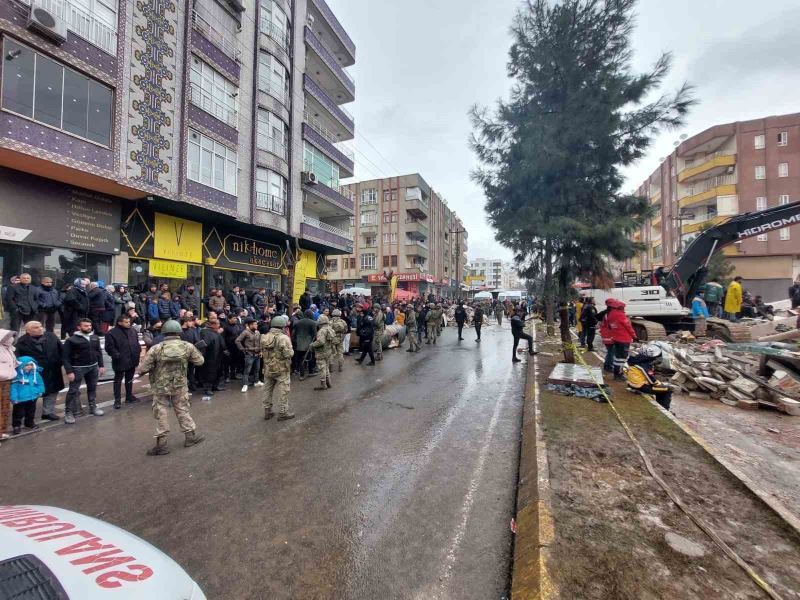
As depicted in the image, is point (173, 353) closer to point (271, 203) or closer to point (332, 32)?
point (271, 203)

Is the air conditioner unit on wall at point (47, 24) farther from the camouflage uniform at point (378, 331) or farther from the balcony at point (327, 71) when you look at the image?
the balcony at point (327, 71)

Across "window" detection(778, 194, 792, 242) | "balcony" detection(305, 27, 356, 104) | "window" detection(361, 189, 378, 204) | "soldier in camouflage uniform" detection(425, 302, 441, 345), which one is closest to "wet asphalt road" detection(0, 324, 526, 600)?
"soldier in camouflage uniform" detection(425, 302, 441, 345)

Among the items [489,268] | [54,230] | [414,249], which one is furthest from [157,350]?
[489,268]

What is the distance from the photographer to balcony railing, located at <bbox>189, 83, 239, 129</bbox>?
1550cm

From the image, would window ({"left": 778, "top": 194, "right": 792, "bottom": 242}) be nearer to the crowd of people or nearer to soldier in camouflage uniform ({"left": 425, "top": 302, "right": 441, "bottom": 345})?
soldier in camouflage uniform ({"left": 425, "top": 302, "right": 441, "bottom": 345})

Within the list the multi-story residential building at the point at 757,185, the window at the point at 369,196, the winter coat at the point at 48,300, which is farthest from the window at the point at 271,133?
the multi-story residential building at the point at 757,185

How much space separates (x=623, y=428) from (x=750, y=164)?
44.1 meters

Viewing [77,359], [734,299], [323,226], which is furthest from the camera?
[323,226]

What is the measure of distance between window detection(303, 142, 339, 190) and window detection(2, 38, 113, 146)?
37.1 feet

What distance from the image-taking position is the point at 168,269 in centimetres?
1526

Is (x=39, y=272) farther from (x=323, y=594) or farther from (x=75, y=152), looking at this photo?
(x=323, y=594)

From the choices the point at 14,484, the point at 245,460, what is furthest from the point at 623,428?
the point at 14,484

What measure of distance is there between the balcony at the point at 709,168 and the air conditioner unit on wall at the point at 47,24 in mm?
48393

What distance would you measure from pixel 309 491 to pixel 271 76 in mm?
21943
